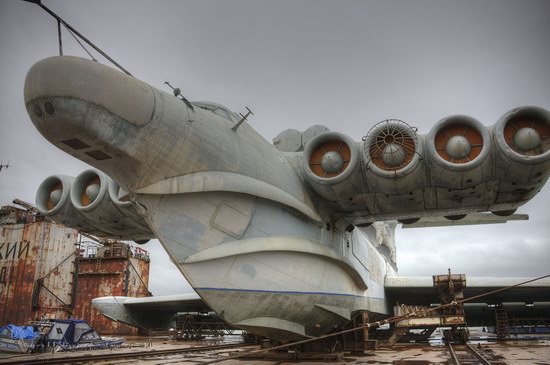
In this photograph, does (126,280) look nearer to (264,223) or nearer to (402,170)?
(264,223)

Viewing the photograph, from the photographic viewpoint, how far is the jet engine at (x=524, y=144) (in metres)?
8.27

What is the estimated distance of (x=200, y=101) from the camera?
362 inches

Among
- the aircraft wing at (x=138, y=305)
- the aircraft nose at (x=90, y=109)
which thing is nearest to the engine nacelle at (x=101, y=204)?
the aircraft nose at (x=90, y=109)

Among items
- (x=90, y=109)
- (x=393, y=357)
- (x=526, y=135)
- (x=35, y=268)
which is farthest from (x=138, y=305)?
(x=526, y=135)

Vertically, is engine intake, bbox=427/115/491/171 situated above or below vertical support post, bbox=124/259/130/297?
above

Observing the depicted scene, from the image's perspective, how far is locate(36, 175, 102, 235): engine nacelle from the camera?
11.1m

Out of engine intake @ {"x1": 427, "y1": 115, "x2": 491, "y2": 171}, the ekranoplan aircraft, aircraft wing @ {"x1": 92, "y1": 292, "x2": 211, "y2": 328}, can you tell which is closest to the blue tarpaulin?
the ekranoplan aircraft

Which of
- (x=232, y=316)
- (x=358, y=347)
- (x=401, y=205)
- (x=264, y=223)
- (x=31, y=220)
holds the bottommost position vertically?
(x=358, y=347)

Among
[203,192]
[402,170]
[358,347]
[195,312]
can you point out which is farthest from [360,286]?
[195,312]

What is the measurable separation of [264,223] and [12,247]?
20075 millimetres

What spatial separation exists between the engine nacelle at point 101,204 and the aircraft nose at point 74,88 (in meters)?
4.18

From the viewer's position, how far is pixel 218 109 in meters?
9.16

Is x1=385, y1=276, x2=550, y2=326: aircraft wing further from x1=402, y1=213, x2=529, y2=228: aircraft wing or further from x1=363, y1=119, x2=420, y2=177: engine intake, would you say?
x1=363, y1=119, x2=420, y2=177: engine intake

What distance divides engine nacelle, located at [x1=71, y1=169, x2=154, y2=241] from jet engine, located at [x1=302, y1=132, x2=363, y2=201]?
15.6ft
